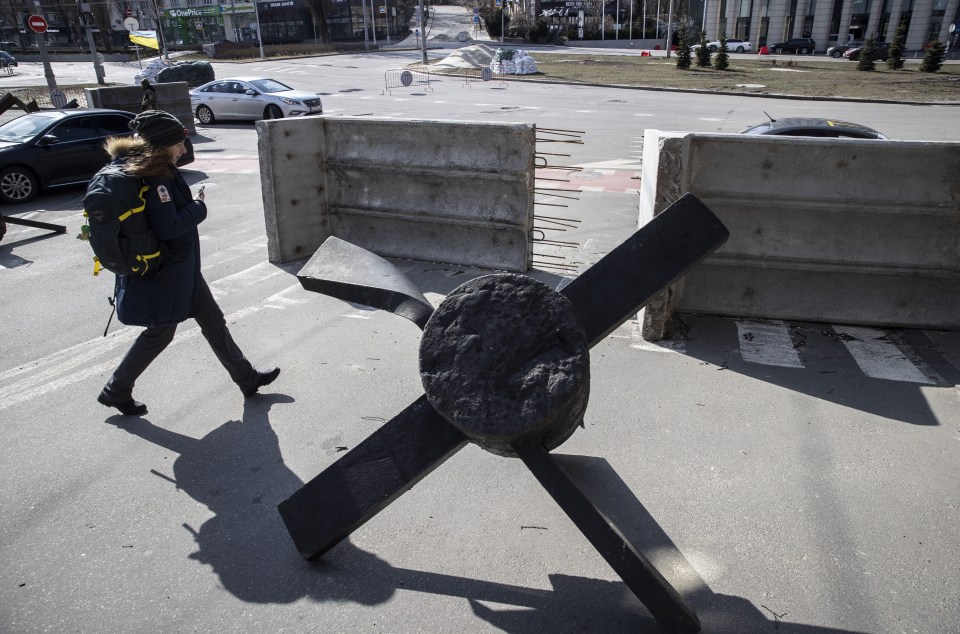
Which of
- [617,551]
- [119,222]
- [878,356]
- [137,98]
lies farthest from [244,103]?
[617,551]

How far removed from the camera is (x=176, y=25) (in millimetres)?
75750

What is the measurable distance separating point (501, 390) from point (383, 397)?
2.54 m

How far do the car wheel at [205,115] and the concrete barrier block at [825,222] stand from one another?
2069cm

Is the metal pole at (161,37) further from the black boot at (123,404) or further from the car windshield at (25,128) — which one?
the black boot at (123,404)

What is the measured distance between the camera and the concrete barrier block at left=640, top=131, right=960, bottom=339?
5.50 meters

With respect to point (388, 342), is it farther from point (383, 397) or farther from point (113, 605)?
point (113, 605)

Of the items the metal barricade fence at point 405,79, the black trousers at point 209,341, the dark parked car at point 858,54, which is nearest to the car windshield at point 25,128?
the black trousers at point 209,341

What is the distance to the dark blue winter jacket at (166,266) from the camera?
4.29 meters

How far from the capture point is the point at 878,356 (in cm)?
553

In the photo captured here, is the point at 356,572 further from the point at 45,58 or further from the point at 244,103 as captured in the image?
the point at 45,58

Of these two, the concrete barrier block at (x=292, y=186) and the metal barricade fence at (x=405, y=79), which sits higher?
the concrete barrier block at (x=292, y=186)

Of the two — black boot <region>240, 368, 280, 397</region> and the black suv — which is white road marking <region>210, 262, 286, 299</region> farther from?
the black suv

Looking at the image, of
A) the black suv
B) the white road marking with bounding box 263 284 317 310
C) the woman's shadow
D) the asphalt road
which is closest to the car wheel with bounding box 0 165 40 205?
Answer: the asphalt road

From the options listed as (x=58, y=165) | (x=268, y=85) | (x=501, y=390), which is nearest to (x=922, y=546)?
(x=501, y=390)
